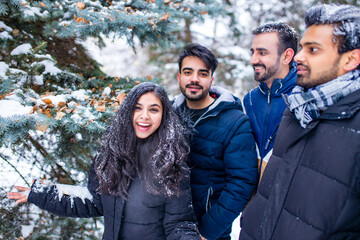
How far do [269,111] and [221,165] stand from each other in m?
0.72

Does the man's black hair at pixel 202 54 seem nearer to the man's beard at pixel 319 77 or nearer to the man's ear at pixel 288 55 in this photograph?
the man's ear at pixel 288 55

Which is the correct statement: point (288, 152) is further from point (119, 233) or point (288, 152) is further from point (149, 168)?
point (119, 233)

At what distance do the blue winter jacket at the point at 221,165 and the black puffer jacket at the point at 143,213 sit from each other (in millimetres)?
423

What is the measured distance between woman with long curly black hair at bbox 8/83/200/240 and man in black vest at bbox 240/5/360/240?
0.74 metres

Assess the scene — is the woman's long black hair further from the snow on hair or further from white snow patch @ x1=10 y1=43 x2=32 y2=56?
white snow patch @ x1=10 y1=43 x2=32 y2=56

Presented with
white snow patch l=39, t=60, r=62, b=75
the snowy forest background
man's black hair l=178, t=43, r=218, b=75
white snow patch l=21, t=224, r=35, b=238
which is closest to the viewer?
the snowy forest background

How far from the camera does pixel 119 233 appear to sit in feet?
6.76

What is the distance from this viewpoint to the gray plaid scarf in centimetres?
143

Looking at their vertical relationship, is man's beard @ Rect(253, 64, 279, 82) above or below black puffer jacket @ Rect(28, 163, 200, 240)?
above

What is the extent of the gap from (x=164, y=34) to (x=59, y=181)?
2407mm

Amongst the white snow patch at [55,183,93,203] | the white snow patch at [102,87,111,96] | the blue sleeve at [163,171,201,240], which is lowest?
the blue sleeve at [163,171,201,240]

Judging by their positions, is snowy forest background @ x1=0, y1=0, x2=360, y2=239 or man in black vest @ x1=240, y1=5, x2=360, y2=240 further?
snowy forest background @ x1=0, y1=0, x2=360, y2=239

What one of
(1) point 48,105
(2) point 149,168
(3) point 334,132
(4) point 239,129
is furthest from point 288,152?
(1) point 48,105

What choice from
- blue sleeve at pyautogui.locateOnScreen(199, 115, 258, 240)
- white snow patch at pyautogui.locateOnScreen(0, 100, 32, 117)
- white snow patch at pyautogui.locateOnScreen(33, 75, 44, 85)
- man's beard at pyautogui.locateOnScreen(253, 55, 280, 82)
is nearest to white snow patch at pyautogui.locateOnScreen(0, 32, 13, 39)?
white snow patch at pyautogui.locateOnScreen(33, 75, 44, 85)
